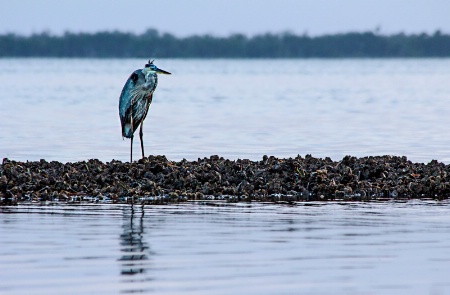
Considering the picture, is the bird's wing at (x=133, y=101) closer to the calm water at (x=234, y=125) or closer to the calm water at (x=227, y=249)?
the calm water at (x=234, y=125)

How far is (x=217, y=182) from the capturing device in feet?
63.9

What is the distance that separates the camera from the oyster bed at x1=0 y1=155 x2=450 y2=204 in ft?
61.3

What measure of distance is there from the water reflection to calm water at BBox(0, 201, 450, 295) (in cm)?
1

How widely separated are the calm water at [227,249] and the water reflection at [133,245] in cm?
1

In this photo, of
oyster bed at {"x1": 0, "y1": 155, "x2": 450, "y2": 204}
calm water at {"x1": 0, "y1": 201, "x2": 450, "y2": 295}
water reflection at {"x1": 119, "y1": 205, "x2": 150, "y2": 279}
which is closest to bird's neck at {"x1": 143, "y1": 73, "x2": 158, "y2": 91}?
oyster bed at {"x1": 0, "y1": 155, "x2": 450, "y2": 204}

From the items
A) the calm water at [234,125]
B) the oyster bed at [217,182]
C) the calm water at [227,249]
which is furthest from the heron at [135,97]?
the calm water at [227,249]

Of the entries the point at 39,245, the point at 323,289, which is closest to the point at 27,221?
the point at 39,245

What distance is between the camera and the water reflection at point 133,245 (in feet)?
40.1

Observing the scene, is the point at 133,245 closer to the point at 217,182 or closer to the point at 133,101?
the point at 217,182

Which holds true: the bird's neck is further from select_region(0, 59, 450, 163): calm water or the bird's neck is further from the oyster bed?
select_region(0, 59, 450, 163): calm water

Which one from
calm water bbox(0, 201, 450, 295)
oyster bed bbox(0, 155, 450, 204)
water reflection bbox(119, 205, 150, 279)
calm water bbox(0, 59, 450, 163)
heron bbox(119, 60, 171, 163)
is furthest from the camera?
calm water bbox(0, 59, 450, 163)

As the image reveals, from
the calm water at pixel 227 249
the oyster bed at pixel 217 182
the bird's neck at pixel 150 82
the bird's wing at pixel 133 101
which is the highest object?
the bird's neck at pixel 150 82

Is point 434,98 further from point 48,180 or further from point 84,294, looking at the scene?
point 84,294

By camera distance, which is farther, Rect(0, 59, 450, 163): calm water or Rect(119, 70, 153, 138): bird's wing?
Rect(0, 59, 450, 163): calm water
